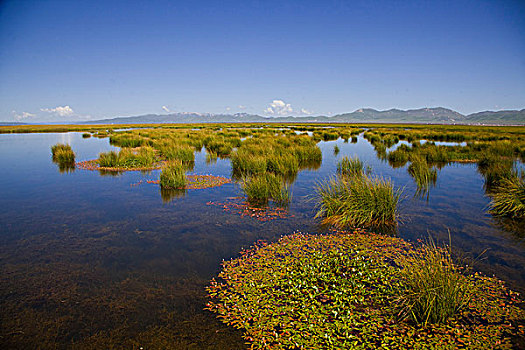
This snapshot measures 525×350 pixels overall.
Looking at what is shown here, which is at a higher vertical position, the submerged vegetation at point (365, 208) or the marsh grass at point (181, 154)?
the marsh grass at point (181, 154)

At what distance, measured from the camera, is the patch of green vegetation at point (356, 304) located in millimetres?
4395

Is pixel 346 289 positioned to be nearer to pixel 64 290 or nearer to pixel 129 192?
pixel 64 290

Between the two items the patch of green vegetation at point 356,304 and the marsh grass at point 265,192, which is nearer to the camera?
the patch of green vegetation at point 356,304

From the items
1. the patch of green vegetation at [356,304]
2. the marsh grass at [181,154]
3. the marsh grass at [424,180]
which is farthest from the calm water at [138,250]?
the marsh grass at [181,154]

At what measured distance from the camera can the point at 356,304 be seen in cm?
520

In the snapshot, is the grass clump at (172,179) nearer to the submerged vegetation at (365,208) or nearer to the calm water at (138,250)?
the calm water at (138,250)

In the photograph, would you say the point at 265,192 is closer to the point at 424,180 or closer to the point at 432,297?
the point at 432,297

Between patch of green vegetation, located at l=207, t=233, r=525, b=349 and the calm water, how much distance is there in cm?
50

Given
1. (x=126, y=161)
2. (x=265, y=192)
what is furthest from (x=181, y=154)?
(x=265, y=192)

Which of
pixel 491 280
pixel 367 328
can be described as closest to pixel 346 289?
pixel 367 328

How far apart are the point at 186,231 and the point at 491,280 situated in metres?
7.69

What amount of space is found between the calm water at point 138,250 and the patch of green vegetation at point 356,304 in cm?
50

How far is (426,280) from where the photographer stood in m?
4.83

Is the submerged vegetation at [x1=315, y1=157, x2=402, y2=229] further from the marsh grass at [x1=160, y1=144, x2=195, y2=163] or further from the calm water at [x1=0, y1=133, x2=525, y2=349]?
the marsh grass at [x1=160, y1=144, x2=195, y2=163]
